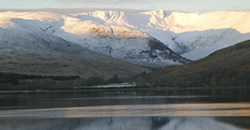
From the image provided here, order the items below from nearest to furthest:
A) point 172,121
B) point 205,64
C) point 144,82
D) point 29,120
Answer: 1. point 172,121
2. point 29,120
3. point 144,82
4. point 205,64

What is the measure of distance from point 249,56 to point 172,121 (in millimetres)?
135379

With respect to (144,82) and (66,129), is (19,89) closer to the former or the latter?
(144,82)

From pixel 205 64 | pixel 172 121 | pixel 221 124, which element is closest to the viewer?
pixel 221 124

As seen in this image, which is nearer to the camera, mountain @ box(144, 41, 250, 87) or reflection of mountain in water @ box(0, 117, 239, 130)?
reflection of mountain in water @ box(0, 117, 239, 130)

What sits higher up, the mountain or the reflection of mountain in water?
the mountain

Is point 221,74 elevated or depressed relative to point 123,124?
elevated

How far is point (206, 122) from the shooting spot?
50625 mm

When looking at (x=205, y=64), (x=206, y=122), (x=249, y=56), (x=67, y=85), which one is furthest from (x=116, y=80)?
(x=206, y=122)

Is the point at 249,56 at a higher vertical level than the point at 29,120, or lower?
higher

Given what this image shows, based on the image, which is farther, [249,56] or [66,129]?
[249,56]

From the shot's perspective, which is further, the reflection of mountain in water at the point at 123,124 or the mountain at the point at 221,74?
the mountain at the point at 221,74

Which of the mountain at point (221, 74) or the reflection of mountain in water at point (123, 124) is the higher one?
the mountain at point (221, 74)

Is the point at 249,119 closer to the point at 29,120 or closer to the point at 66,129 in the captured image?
the point at 66,129

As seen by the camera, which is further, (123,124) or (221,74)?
(221,74)
